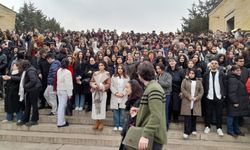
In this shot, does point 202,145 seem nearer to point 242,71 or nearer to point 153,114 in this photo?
point 242,71

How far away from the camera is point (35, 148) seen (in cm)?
855

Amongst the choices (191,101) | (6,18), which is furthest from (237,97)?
(6,18)

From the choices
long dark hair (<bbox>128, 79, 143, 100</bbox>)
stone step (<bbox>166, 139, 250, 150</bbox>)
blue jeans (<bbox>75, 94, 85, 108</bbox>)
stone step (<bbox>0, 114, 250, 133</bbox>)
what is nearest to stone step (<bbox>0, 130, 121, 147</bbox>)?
stone step (<bbox>0, 114, 250, 133</bbox>)

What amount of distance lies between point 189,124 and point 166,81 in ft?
4.15

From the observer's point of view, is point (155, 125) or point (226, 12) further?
point (226, 12)

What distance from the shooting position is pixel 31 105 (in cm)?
987

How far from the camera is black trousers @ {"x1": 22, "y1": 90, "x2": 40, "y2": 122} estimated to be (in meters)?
9.72

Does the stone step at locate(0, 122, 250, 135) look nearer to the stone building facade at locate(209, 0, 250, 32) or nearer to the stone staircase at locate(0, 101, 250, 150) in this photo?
the stone staircase at locate(0, 101, 250, 150)

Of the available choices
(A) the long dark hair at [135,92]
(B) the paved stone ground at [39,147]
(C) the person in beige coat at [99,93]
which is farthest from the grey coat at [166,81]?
(A) the long dark hair at [135,92]

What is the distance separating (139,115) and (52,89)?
6219mm

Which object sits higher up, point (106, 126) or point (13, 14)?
point (13, 14)

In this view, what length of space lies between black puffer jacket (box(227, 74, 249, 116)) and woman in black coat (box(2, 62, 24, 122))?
18.9 ft

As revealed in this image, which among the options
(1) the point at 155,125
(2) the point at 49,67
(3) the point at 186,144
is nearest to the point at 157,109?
(1) the point at 155,125

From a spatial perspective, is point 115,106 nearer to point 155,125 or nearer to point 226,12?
point 155,125
